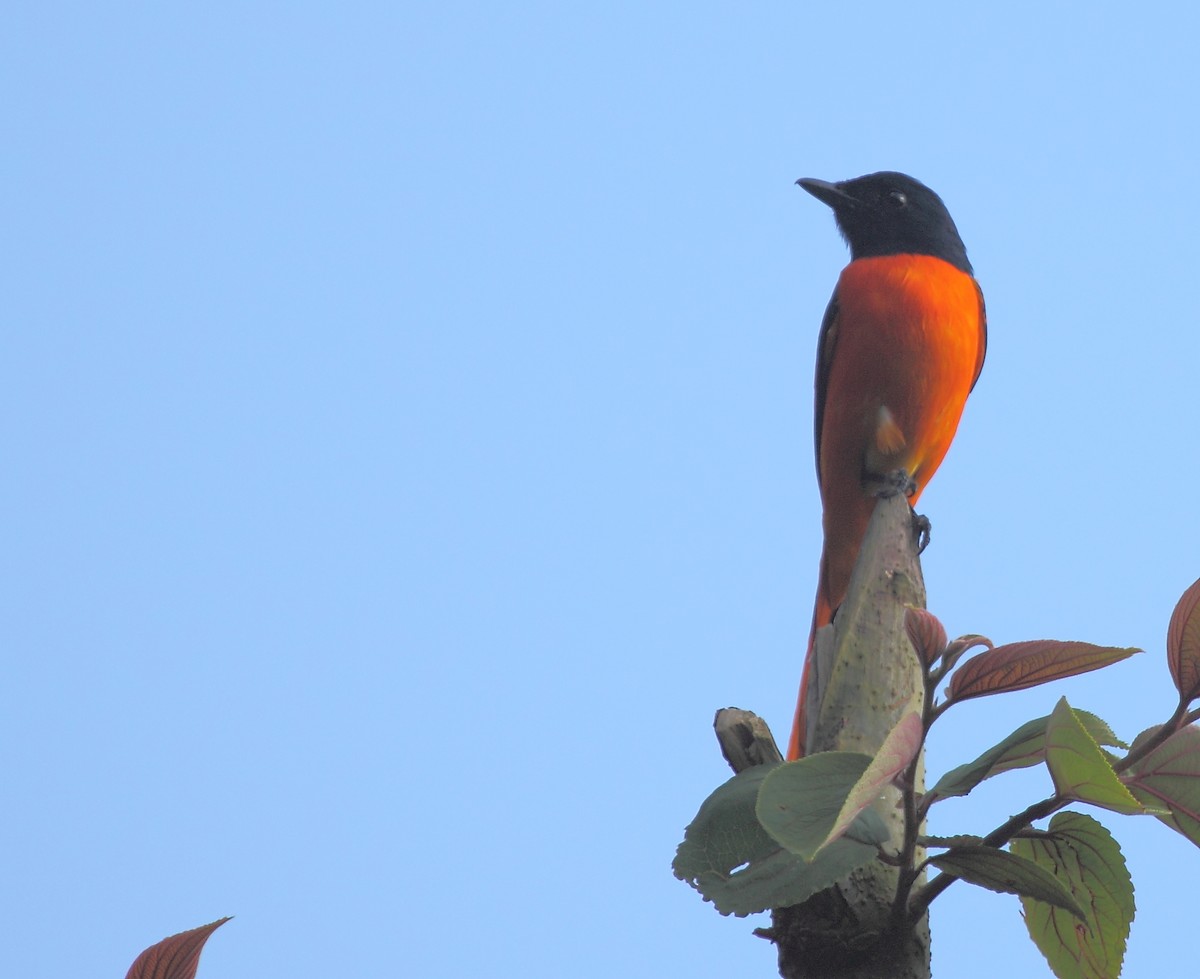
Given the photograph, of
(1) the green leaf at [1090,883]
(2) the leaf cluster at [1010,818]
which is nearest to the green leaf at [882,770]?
(2) the leaf cluster at [1010,818]

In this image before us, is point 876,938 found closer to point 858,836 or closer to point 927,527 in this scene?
point 858,836

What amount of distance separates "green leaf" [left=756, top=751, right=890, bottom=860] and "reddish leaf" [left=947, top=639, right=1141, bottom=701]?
0.64 feet

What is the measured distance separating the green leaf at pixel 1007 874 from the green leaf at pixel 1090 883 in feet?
0.17

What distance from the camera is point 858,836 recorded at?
4.68ft

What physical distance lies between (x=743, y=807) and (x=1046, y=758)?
1.18ft

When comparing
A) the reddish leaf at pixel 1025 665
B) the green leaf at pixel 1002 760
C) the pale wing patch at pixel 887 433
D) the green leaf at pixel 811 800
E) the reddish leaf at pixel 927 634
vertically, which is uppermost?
the pale wing patch at pixel 887 433

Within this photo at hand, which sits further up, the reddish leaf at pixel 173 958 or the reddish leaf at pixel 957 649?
the reddish leaf at pixel 957 649

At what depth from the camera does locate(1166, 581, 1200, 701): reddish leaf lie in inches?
59.1

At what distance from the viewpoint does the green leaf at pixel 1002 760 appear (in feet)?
4.88

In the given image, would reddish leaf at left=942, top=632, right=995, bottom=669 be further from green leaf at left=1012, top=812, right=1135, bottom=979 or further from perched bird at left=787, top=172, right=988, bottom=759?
perched bird at left=787, top=172, right=988, bottom=759

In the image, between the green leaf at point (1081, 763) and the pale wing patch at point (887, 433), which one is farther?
the pale wing patch at point (887, 433)

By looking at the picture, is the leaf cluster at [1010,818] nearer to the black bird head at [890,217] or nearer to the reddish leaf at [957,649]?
the reddish leaf at [957,649]

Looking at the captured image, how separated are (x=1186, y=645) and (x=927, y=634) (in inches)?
12.0

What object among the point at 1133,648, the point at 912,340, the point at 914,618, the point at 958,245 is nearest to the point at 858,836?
the point at 914,618
